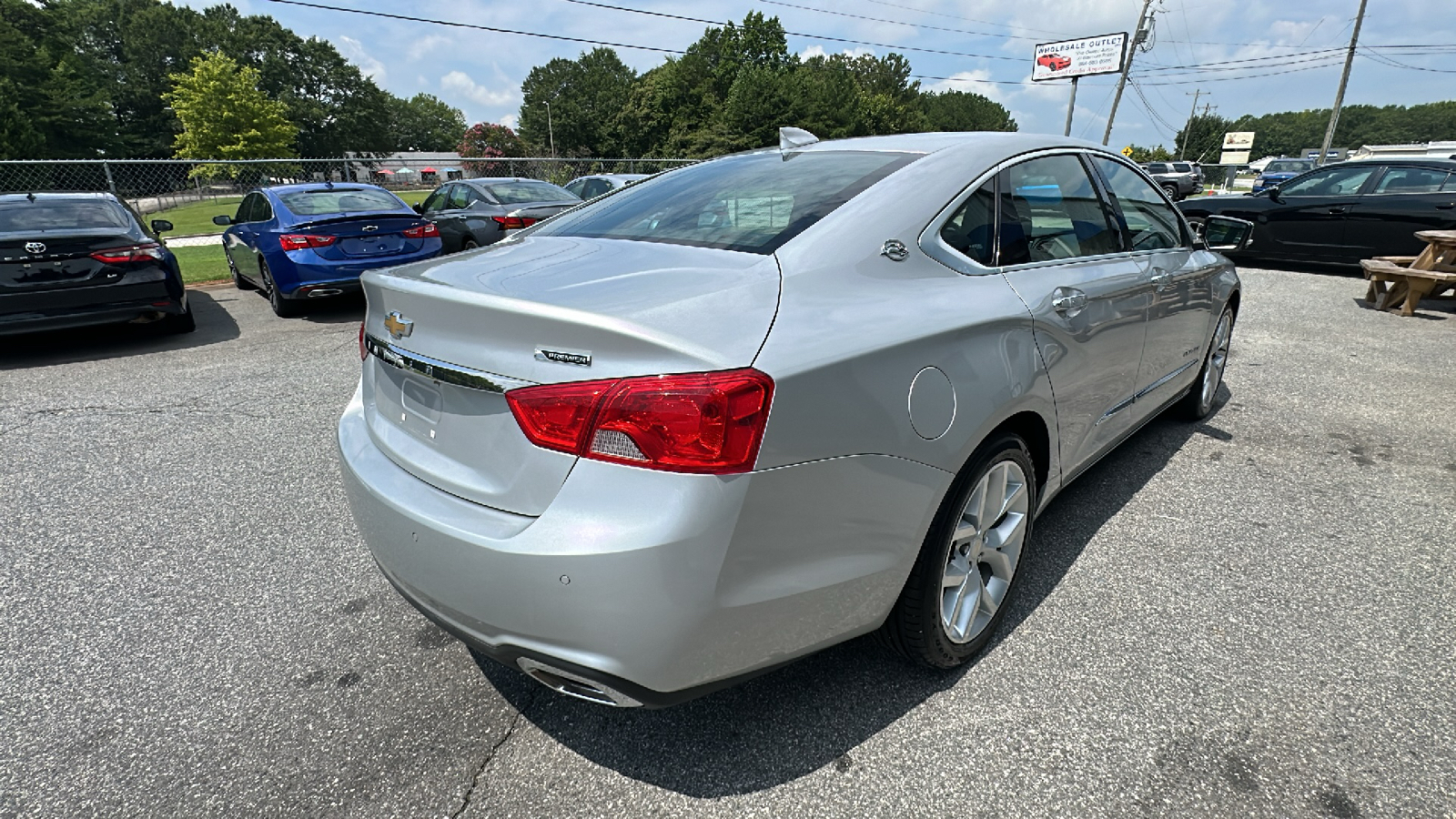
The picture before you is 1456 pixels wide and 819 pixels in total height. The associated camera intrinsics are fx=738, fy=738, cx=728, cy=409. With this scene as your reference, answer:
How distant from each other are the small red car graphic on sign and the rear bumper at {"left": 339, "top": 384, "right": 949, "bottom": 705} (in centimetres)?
5377

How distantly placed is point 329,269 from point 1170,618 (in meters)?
7.76

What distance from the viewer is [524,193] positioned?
33.2 ft

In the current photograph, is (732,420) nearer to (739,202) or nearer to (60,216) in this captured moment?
(739,202)

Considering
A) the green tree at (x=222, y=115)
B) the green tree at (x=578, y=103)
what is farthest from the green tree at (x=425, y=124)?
the green tree at (x=222, y=115)

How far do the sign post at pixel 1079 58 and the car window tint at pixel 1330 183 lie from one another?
34.8 m

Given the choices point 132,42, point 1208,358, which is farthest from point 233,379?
point 132,42

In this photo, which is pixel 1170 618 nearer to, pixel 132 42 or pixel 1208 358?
pixel 1208 358

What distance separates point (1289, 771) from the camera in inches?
73.5

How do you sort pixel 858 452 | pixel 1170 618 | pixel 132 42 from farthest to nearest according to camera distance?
pixel 132 42, pixel 1170 618, pixel 858 452

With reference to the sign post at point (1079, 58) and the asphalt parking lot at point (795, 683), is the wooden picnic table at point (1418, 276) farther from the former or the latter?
the sign post at point (1079, 58)

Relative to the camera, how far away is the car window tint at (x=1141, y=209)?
10.4ft

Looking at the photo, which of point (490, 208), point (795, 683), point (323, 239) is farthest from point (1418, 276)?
point (323, 239)

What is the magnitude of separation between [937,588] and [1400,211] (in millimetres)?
11166

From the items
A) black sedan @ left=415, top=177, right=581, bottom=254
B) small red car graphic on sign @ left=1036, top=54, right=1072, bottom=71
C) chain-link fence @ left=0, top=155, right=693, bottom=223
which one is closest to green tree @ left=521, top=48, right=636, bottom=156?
small red car graphic on sign @ left=1036, top=54, right=1072, bottom=71
